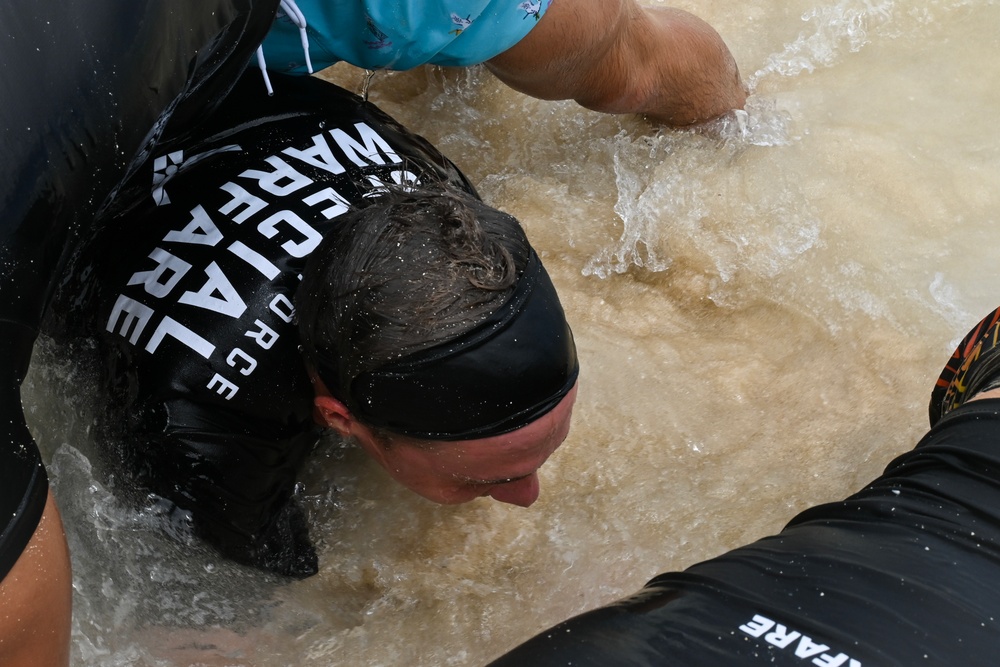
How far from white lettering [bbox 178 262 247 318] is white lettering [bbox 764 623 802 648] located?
0.98 m

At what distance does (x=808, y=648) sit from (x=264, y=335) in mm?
979

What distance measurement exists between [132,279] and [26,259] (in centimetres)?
43

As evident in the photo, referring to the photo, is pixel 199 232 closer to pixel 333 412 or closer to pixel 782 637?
pixel 333 412

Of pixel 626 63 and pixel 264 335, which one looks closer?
pixel 264 335

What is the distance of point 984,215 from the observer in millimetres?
2584

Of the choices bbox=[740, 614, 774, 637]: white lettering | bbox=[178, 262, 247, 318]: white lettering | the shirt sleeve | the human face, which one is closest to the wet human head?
the human face

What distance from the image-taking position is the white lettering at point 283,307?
1610 millimetres

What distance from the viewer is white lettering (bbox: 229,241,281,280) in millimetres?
1612

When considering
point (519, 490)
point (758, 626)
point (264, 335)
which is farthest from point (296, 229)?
point (758, 626)

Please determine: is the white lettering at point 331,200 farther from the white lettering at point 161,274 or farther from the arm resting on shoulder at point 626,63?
the arm resting on shoulder at point 626,63

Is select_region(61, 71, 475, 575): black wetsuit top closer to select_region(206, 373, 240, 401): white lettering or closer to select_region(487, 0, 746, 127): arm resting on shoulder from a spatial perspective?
select_region(206, 373, 240, 401): white lettering

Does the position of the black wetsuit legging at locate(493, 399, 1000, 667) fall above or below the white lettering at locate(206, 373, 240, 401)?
above

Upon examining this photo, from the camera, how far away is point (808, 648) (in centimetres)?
104

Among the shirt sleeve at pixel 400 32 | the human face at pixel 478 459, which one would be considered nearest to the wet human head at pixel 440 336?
the human face at pixel 478 459
